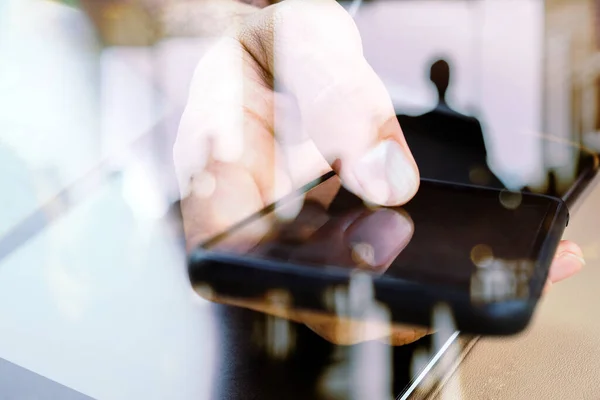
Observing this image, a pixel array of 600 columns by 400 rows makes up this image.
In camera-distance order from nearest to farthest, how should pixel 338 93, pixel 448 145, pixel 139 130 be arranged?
pixel 338 93 → pixel 448 145 → pixel 139 130

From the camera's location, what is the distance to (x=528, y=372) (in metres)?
0.26

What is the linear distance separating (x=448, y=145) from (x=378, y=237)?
0.70ft

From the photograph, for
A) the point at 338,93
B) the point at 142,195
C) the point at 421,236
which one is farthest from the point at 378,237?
the point at 142,195

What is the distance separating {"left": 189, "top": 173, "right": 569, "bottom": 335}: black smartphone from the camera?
0.74 feet

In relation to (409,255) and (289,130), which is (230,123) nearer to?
(289,130)

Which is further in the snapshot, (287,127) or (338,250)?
(287,127)

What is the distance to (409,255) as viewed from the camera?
10.0 inches

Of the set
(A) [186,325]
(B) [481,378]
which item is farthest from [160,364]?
(B) [481,378]

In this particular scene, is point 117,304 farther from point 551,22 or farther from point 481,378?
point 551,22

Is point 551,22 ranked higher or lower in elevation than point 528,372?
higher

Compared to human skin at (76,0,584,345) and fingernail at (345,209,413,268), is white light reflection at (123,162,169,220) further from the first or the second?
fingernail at (345,209,413,268)

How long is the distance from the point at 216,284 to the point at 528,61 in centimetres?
59

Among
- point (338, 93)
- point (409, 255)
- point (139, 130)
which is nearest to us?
point (409, 255)

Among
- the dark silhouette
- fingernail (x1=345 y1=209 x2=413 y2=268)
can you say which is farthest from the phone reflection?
the dark silhouette
